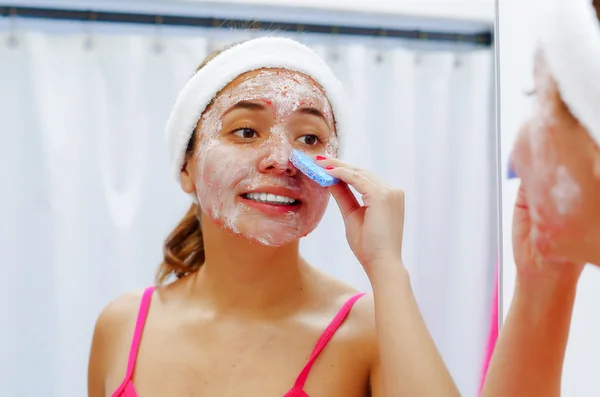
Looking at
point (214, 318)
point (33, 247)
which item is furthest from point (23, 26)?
point (214, 318)

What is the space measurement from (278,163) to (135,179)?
828 millimetres

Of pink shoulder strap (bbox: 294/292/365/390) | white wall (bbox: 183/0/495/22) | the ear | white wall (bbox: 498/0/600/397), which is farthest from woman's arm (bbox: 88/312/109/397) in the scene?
white wall (bbox: 183/0/495/22)

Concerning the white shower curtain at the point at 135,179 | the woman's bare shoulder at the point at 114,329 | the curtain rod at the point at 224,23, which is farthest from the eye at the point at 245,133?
the white shower curtain at the point at 135,179

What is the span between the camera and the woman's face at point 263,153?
3.14 ft

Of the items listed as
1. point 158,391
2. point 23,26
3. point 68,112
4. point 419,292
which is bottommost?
point 158,391

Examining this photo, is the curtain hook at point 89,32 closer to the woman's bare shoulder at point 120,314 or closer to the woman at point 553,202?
the woman's bare shoulder at point 120,314

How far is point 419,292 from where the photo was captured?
6.00ft

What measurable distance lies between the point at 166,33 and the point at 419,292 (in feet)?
3.20

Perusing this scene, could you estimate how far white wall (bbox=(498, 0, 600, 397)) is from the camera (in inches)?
27.2

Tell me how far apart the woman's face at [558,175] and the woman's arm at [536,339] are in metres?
0.06

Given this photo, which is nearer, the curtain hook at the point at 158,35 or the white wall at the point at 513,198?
the white wall at the point at 513,198

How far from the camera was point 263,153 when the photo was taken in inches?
38.0

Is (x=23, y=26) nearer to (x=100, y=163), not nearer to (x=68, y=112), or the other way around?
(x=68, y=112)

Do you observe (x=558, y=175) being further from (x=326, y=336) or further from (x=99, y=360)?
(x=99, y=360)
